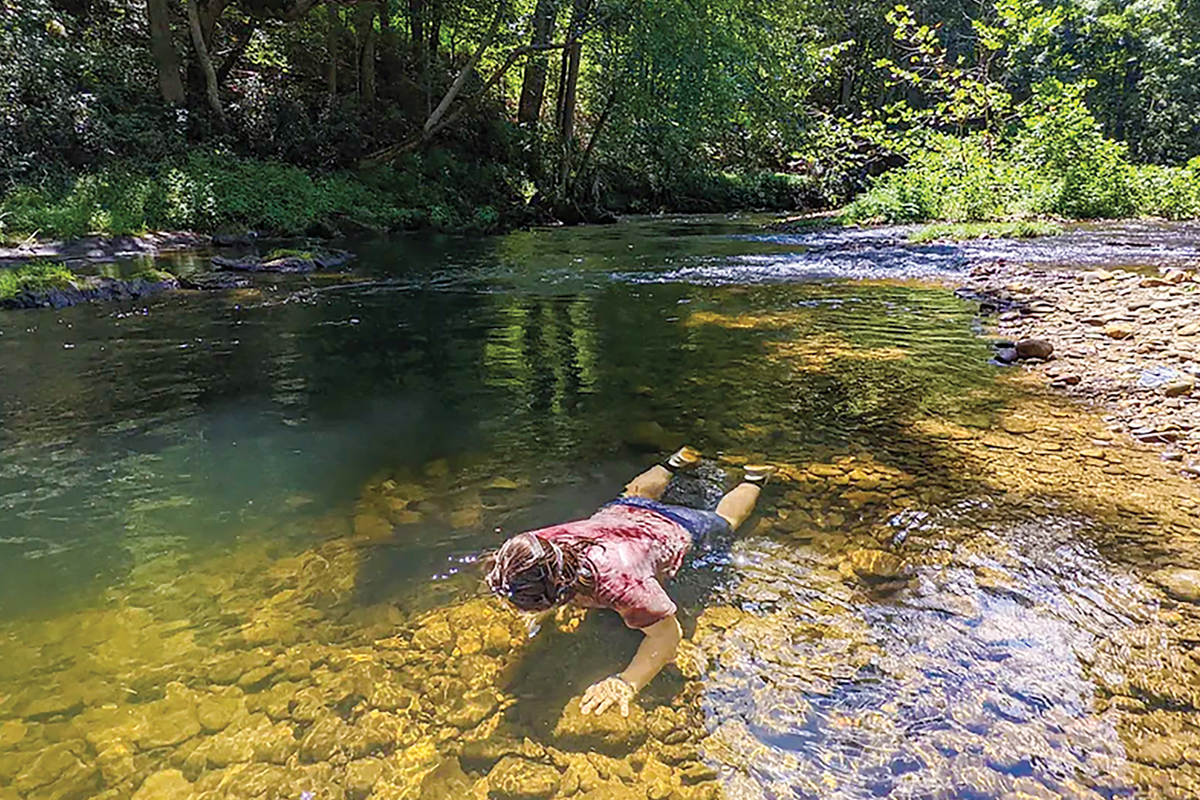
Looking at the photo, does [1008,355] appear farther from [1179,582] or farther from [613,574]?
[613,574]

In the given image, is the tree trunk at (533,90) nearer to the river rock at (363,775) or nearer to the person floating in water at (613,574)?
the person floating in water at (613,574)

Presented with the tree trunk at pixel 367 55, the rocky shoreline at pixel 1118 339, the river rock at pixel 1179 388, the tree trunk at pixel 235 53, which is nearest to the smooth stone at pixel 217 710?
the rocky shoreline at pixel 1118 339

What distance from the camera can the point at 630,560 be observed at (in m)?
2.96

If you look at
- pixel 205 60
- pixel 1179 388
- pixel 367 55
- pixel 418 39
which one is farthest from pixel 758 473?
pixel 418 39

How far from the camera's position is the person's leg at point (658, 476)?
404cm

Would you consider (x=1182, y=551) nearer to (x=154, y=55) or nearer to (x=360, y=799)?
(x=360, y=799)

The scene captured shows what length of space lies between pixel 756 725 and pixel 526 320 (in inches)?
283

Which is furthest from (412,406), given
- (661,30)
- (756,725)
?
(661,30)

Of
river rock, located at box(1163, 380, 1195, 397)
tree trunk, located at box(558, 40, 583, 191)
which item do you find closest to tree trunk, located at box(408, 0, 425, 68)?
tree trunk, located at box(558, 40, 583, 191)

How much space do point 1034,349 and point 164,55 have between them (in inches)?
868

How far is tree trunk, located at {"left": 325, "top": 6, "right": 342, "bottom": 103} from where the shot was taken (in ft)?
72.4

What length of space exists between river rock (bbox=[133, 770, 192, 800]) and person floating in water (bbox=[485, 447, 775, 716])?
1.14m

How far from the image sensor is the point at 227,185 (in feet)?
58.5

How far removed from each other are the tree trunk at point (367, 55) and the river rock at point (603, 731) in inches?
952
